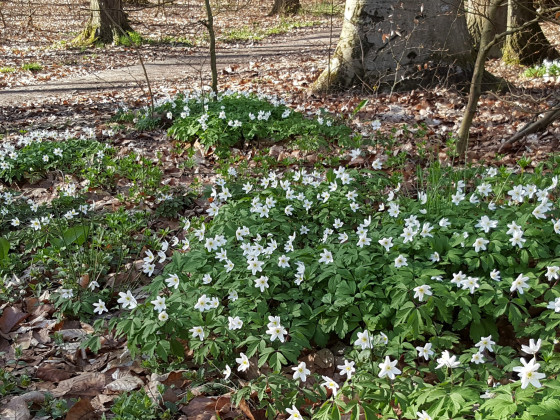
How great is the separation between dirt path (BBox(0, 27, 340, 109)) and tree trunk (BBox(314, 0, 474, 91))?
3.56 ft

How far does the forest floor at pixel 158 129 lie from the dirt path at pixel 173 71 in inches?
1.6

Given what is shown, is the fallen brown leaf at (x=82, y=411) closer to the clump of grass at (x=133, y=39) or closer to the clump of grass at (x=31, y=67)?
the clump of grass at (x=31, y=67)

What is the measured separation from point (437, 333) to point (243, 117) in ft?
13.0

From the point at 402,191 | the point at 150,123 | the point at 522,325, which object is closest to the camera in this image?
the point at 522,325

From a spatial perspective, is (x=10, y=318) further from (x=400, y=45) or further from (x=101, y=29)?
(x=101, y=29)

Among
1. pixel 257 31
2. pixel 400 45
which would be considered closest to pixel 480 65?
pixel 400 45

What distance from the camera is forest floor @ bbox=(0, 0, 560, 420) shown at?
2.97 m

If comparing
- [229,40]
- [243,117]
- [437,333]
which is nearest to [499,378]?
[437,333]

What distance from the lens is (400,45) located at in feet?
23.8

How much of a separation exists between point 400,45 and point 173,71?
621 cm

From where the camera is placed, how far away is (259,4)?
83.3 feet

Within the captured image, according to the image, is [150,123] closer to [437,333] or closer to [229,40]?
[437,333]

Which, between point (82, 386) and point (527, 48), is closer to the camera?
point (82, 386)

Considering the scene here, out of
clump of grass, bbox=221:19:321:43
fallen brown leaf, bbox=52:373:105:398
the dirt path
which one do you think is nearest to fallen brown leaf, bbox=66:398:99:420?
fallen brown leaf, bbox=52:373:105:398
